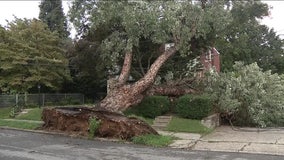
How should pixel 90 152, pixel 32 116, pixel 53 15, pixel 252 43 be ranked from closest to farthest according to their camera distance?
pixel 90 152 → pixel 32 116 → pixel 53 15 → pixel 252 43

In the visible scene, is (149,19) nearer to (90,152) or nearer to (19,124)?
(19,124)

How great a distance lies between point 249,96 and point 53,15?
3576cm

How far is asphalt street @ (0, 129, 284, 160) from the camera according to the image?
1191 centimetres

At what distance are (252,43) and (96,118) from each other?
159 ft

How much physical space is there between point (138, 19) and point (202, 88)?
6.08m

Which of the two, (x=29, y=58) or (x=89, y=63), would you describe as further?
(x=29, y=58)

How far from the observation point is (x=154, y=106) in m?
22.4

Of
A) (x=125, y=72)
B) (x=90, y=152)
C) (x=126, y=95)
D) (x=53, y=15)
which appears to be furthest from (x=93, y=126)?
(x=53, y=15)

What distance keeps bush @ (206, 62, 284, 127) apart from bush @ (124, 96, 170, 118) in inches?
99.1

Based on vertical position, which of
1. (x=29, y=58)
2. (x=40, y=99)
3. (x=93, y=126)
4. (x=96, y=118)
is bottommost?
(x=93, y=126)

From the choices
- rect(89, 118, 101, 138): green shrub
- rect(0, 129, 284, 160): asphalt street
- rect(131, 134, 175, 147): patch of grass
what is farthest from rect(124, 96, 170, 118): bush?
rect(0, 129, 284, 160): asphalt street

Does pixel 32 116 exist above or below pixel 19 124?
above

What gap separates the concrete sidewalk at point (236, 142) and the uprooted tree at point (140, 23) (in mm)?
4272

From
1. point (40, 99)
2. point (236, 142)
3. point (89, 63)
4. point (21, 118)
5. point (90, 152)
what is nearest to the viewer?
point (90, 152)
